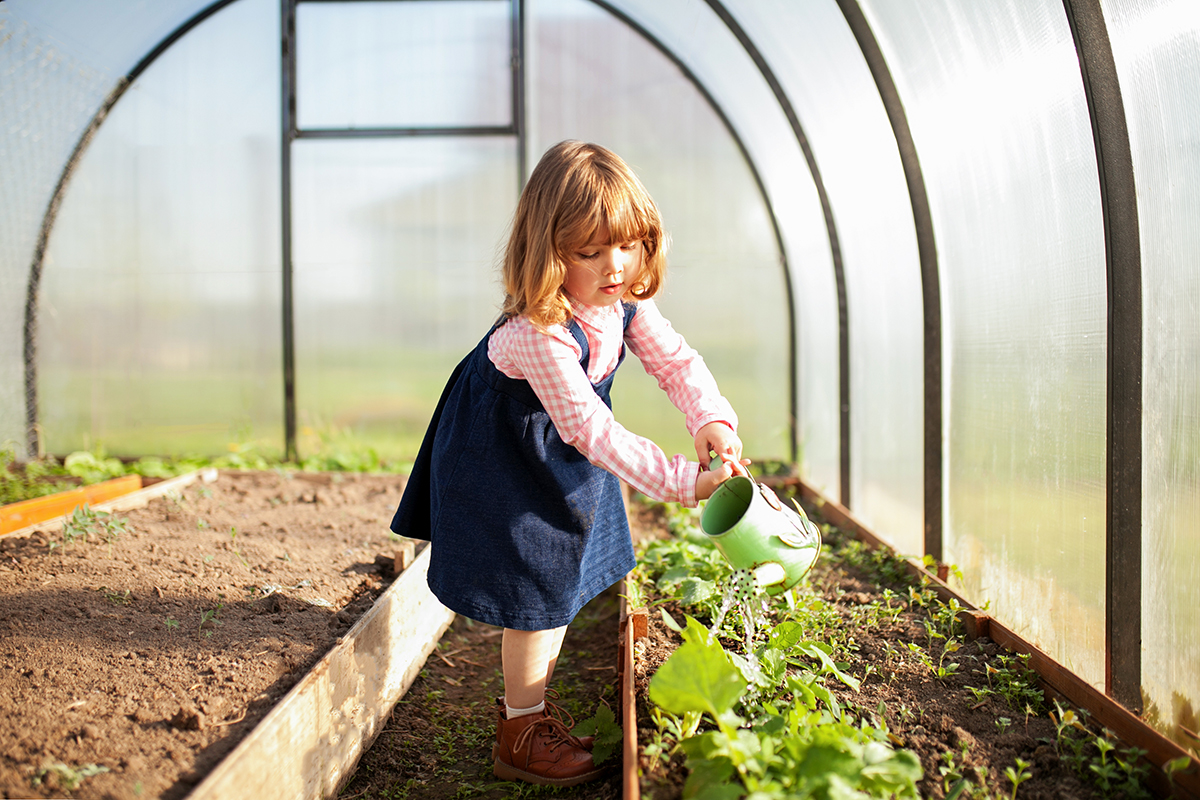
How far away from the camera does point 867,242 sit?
3.76 m

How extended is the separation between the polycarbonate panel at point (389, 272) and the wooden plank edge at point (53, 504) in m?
1.40

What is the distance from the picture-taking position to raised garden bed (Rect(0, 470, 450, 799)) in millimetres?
1471

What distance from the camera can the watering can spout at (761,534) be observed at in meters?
1.64

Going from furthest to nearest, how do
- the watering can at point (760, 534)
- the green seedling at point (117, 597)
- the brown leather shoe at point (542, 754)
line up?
the green seedling at point (117, 597) → the brown leather shoe at point (542, 754) → the watering can at point (760, 534)

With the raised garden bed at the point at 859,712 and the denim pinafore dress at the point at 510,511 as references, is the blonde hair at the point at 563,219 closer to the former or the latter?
the denim pinafore dress at the point at 510,511

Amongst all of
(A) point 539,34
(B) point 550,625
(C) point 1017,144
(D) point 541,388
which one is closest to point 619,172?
(D) point 541,388

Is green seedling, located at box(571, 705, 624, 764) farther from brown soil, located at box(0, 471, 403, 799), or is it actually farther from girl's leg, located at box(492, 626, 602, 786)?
brown soil, located at box(0, 471, 403, 799)

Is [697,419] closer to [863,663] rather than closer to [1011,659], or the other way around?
[863,663]

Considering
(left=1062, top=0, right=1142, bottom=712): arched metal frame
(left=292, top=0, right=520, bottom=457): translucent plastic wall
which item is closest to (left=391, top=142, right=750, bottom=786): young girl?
(left=1062, top=0, right=1142, bottom=712): arched metal frame

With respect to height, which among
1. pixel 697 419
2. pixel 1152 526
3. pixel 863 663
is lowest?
pixel 863 663

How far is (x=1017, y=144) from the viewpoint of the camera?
2266 mm

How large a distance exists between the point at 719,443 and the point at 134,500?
9.48ft

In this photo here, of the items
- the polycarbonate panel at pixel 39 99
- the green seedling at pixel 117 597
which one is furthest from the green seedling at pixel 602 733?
the polycarbonate panel at pixel 39 99

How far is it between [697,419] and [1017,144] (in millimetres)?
1262
